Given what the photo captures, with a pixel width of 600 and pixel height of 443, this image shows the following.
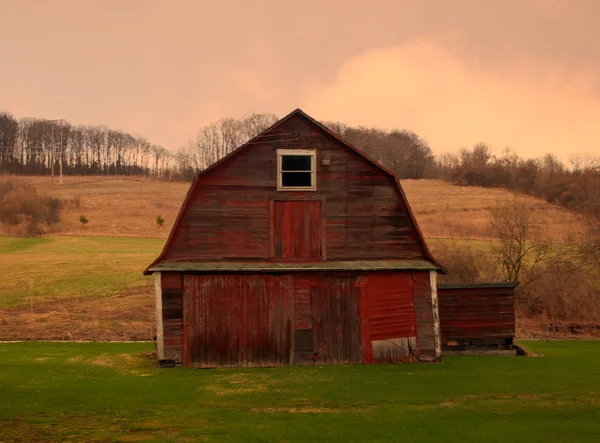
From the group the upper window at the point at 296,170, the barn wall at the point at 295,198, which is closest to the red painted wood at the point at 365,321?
the barn wall at the point at 295,198

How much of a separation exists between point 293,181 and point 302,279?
11.7 ft

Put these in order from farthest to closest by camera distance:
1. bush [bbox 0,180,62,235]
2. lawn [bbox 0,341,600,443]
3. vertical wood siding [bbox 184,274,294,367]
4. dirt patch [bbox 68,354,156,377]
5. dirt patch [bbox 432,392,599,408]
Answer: bush [bbox 0,180,62,235]
vertical wood siding [bbox 184,274,294,367]
dirt patch [bbox 68,354,156,377]
dirt patch [bbox 432,392,599,408]
lawn [bbox 0,341,600,443]

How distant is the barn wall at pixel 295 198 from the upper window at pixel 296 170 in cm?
18

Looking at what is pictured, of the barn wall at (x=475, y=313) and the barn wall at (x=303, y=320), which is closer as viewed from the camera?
the barn wall at (x=303, y=320)

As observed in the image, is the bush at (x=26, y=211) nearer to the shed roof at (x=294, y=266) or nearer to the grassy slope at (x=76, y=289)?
the grassy slope at (x=76, y=289)

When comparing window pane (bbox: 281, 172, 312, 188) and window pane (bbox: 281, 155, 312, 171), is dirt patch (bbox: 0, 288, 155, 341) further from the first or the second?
window pane (bbox: 281, 155, 312, 171)

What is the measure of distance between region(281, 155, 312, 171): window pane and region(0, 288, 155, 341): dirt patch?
1200 cm

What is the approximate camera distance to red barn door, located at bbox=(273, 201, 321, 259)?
861 inches

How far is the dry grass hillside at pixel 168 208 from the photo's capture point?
67.9 metres

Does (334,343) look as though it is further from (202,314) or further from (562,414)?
(562,414)

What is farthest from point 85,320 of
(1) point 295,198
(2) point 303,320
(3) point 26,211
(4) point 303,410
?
(3) point 26,211

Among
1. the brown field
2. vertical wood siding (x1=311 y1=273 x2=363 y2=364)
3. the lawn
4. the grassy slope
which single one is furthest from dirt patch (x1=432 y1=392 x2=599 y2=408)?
the grassy slope

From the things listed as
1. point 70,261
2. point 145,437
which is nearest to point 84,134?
point 70,261

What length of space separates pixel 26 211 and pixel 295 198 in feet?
200
